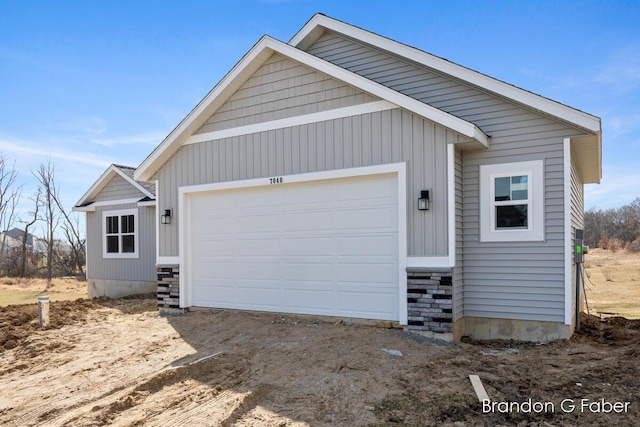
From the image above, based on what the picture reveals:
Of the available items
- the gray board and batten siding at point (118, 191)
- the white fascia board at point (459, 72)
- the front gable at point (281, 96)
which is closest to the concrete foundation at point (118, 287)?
the gray board and batten siding at point (118, 191)

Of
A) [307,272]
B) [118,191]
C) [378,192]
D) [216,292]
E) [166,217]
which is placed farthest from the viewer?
[118,191]

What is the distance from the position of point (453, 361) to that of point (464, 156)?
3.50 m

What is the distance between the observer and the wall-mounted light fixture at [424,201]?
6.88 m

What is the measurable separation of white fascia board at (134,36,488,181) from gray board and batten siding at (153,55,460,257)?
0.57 ft

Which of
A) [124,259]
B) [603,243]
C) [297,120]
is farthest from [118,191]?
[603,243]

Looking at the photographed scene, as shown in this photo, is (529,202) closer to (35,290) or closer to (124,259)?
(124,259)

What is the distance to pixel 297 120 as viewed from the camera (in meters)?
8.09

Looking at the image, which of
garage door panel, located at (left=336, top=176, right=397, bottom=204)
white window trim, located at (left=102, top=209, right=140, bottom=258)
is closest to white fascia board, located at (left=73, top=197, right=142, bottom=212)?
white window trim, located at (left=102, top=209, right=140, bottom=258)

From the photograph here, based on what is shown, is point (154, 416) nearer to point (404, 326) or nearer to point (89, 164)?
point (404, 326)

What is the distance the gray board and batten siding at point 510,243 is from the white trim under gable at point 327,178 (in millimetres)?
877

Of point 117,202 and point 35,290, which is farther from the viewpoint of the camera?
point 35,290

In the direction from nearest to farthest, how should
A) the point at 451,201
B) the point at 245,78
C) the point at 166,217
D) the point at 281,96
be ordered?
1. the point at 451,201
2. the point at 281,96
3. the point at 245,78
4. the point at 166,217

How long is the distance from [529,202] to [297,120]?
419 cm

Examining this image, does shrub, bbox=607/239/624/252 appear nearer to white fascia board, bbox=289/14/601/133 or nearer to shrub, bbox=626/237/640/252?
shrub, bbox=626/237/640/252
